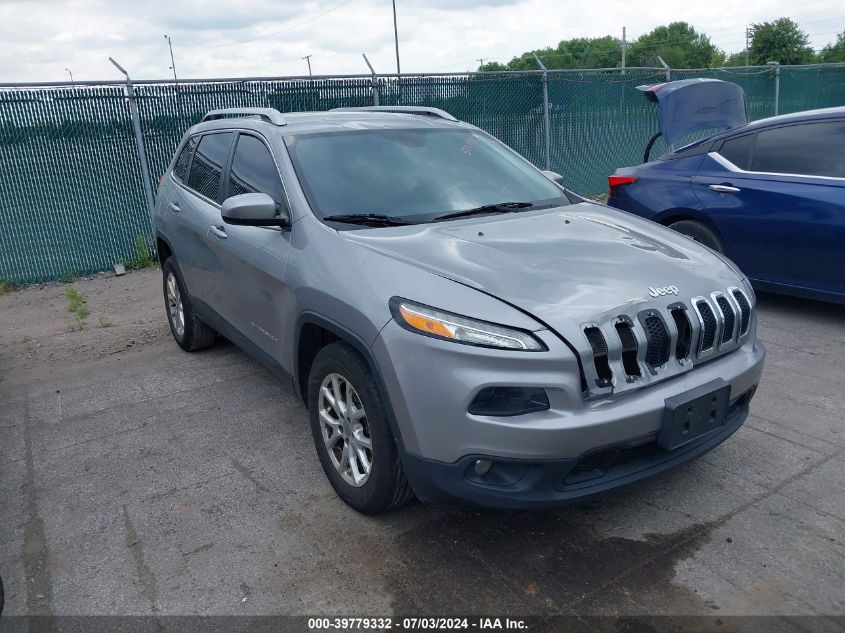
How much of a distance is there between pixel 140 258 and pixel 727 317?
7.67 meters

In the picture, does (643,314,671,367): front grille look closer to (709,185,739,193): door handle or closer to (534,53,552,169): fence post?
(709,185,739,193): door handle

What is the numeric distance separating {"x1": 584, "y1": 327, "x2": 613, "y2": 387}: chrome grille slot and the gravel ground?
1.53ft

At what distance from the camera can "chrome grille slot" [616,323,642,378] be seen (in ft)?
9.00

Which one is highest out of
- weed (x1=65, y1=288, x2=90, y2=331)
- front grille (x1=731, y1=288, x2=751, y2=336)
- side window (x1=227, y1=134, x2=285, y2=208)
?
side window (x1=227, y1=134, x2=285, y2=208)

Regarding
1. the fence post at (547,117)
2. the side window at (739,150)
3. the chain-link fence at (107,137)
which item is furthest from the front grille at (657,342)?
the fence post at (547,117)

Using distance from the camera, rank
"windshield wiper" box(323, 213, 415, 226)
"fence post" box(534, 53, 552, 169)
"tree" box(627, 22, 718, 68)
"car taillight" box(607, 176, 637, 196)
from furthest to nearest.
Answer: "tree" box(627, 22, 718, 68) < "fence post" box(534, 53, 552, 169) < "car taillight" box(607, 176, 637, 196) < "windshield wiper" box(323, 213, 415, 226)

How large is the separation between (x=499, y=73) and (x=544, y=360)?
9.08m

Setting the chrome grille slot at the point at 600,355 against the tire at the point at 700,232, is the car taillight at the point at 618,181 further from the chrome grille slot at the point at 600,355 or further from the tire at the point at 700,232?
the chrome grille slot at the point at 600,355

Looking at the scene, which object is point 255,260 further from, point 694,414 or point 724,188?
point 724,188

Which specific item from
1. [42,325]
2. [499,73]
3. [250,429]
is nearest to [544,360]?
[250,429]

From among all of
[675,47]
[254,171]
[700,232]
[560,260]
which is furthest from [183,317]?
[675,47]

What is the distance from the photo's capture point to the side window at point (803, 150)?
18.2ft

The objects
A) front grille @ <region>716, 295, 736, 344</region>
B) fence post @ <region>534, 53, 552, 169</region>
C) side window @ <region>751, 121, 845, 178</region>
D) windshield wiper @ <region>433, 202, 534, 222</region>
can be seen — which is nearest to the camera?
front grille @ <region>716, 295, 736, 344</region>

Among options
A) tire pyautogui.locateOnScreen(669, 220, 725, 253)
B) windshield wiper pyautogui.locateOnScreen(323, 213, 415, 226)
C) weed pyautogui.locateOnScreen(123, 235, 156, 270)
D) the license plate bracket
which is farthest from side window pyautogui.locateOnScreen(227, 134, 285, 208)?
weed pyautogui.locateOnScreen(123, 235, 156, 270)
